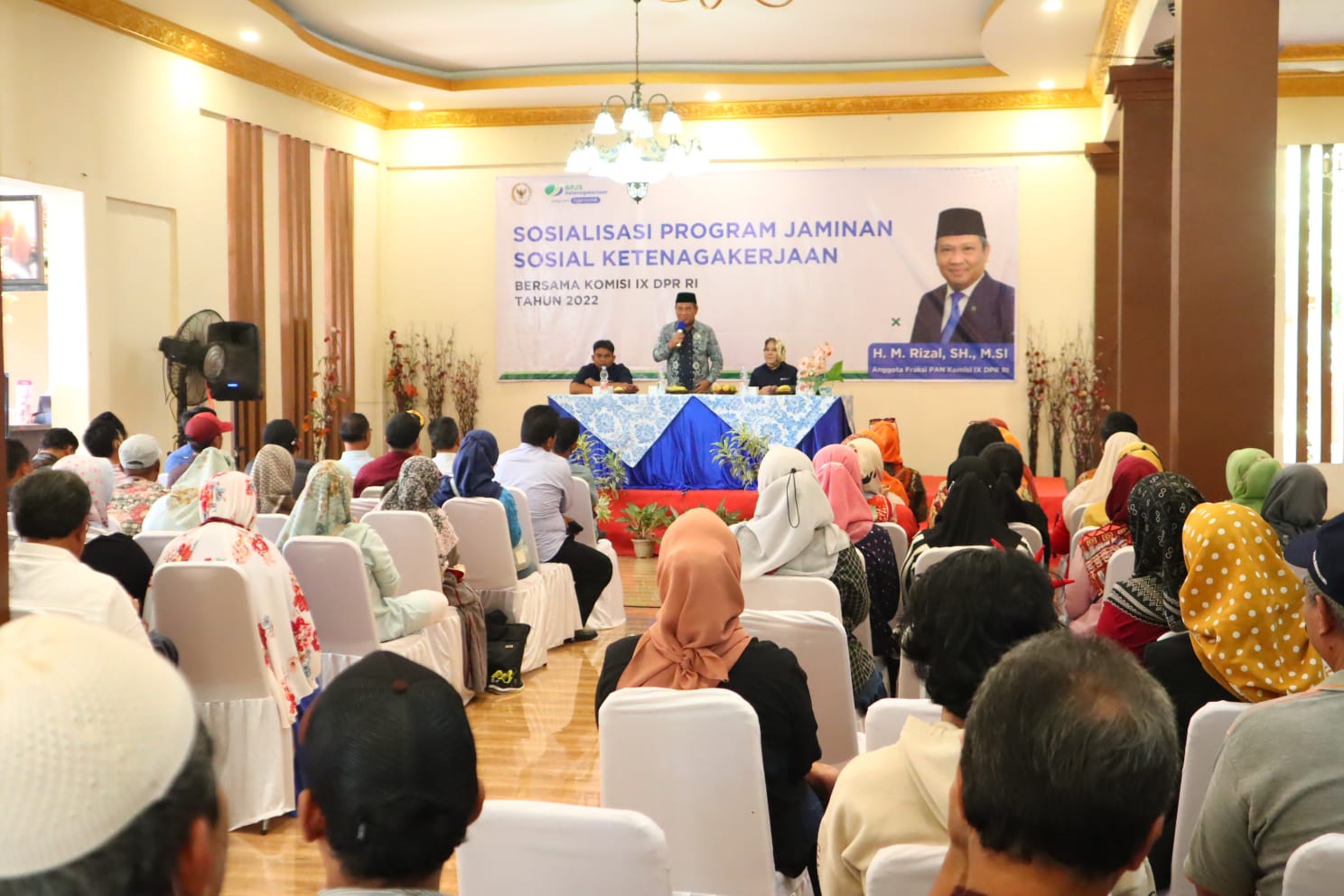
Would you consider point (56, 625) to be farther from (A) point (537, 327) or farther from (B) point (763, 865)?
(A) point (537, 327)

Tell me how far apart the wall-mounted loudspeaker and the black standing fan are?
0.06 meters

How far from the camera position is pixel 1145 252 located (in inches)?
330

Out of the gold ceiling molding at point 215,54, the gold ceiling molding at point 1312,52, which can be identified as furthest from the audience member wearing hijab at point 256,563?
the gold ceiling molding at point 1312,52

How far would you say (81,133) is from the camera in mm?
8258

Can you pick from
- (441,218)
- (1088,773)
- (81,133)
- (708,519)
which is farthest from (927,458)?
(1088,773)

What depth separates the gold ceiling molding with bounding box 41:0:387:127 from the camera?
836 cm

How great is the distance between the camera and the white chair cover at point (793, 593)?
3635 millimetres

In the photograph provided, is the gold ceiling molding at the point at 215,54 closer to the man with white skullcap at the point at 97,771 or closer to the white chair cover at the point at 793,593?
the white chair cover at the point at 793,593

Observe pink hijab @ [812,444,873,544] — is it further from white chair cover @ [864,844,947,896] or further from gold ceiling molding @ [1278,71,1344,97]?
gold ceiling molding @ [1278,71,1344,97]

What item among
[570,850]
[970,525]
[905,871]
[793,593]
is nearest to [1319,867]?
[905,871]

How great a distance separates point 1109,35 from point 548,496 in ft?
18.1

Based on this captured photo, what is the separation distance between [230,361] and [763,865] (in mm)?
7578

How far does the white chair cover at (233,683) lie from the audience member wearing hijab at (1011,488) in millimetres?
2551

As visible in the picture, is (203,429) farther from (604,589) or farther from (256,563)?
(256,563)
